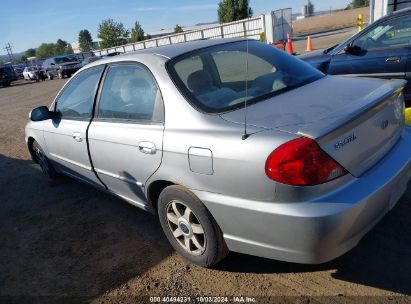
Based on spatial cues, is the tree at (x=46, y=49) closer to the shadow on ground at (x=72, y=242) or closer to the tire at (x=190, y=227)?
the shadow on ground at (x=72, y=242)

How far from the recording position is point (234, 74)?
3518 millimetres

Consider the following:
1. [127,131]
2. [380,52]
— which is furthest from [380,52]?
[127,131]

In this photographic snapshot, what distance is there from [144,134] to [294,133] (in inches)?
50.4

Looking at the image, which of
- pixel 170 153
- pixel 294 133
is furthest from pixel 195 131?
pixel 294 133

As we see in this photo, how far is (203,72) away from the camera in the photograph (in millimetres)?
3053

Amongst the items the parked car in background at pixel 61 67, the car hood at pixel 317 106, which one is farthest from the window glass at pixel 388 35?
the parked car in background at pixel 61 67

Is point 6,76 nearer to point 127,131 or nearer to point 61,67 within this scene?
point 61,67

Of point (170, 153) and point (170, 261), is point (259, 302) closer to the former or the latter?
point (170, 261)

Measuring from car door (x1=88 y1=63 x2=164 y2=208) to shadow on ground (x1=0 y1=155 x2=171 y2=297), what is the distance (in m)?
0.41

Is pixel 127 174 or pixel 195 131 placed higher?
pixel 195 131

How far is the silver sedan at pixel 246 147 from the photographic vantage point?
2.11 meters

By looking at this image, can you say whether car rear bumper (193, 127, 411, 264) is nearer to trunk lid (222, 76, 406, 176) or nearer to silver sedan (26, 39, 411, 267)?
silver sedan (26, 39, 411, 267)

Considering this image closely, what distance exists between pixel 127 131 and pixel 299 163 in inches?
62.9

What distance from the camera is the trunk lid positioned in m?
2.16
